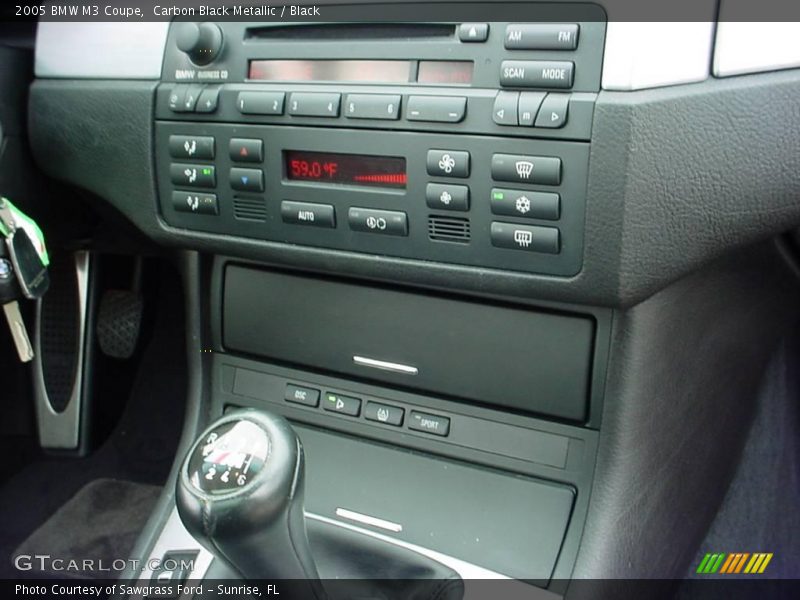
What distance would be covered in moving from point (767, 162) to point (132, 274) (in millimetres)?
1113

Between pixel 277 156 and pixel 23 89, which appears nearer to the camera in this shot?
pixel 277 156

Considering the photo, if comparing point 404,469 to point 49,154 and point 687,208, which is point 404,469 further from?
point 49,154

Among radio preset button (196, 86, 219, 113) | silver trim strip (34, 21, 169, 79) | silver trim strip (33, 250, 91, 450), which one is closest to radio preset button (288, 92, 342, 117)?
radio preset button (196, 86, 219, 113)

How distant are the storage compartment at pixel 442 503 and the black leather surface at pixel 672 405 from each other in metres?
0.05

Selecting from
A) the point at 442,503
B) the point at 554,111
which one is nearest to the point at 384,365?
the point at 442,503

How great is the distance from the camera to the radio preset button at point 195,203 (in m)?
0.99

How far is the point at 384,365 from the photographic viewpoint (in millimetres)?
1000

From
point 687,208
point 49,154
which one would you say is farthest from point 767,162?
point 49,154

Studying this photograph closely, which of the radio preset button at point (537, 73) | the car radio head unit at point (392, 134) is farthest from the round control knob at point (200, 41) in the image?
the radio preset button at point (537, 73)

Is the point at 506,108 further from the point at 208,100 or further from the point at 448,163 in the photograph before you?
the point at 208,100

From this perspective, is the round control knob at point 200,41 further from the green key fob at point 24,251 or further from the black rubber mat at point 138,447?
the black rubber mat at point 138,447

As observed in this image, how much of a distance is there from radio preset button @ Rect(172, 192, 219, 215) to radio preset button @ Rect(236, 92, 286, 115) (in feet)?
0.38

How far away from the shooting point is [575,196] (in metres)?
0.78

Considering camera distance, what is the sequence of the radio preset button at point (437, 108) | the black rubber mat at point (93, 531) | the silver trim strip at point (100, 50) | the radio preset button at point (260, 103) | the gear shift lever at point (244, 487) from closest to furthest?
1. the gear shift lever at point (244, 487)
2. the radio preset button at point (437, 108)
3. the radio preset button at point (260, 103)
4. the silver trim strip at point (100, 50)
5. the black rubber mat at point (93, 531)
